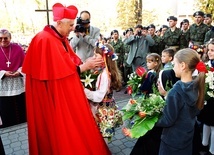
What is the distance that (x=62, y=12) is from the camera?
106 inches

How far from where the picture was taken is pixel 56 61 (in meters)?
2.74

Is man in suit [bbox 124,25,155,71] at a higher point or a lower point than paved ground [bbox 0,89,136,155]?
higher

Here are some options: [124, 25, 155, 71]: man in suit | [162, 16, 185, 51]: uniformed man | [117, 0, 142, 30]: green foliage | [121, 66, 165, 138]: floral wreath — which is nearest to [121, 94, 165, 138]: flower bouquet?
[121, 66, 165, 138]: floral wreath

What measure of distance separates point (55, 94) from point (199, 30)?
5.78 m

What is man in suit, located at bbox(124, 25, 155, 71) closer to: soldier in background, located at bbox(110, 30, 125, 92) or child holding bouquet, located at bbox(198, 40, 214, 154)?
soldier in background, located at bbox(110, 30, 125, 92)

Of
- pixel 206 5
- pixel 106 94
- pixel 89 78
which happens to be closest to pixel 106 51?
pixel 89 78

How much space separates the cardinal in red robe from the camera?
8.97ft

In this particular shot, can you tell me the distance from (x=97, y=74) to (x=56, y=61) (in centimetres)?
71

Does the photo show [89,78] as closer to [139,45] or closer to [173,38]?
[139,45]

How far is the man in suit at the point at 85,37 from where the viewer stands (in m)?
4.90

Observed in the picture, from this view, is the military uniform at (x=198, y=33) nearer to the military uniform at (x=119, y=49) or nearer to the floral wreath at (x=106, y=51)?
the military uniform at (x=119, y=49)

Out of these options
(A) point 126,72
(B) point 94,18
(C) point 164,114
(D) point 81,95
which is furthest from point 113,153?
(B) point 94,18

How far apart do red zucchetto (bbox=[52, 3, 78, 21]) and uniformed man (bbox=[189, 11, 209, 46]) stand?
5251mm

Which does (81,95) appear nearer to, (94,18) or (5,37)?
(5,37)
